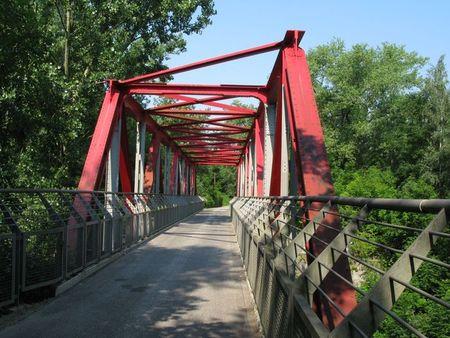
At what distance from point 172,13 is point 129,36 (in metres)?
2.41

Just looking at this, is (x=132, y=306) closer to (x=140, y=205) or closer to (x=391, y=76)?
(x=140, y=205)

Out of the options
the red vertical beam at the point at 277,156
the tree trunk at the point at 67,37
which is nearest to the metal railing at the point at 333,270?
the red vertical beam at the point at 277,156

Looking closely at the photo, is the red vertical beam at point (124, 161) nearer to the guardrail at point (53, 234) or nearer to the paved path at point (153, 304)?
the guardrail at point (53, 234)

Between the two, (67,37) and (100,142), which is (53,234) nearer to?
(100,142)

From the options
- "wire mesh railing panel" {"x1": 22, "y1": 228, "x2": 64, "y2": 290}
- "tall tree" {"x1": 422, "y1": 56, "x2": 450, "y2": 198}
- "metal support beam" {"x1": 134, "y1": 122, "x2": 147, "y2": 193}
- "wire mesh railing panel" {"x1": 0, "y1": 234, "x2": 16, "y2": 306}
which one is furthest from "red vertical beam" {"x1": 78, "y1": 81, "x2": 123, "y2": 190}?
"tall tree" {"x1": 422, "y1": 56, "x2": 450, "y2": 198}

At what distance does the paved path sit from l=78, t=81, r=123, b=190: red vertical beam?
2600 mm

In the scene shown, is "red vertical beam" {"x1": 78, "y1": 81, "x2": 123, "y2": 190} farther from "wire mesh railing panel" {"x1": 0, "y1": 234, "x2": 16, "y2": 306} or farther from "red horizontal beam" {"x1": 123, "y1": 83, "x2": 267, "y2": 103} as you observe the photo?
"wire mesh railing panel" {"x1": 0, "y1": 234, "x2": 16, "y2": 306}

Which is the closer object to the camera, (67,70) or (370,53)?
(67,70)

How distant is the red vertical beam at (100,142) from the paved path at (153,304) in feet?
8.53

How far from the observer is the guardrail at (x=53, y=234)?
20.0 feet

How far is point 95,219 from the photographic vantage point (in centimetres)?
966

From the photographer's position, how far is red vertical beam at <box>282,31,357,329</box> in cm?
529

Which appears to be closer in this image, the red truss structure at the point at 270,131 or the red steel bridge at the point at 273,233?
the red steel bridge at the point at 273,233

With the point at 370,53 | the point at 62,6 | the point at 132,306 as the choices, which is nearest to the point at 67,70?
the point at 62,6
